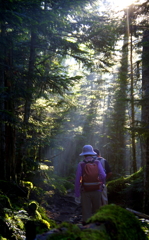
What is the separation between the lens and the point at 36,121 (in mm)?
12750

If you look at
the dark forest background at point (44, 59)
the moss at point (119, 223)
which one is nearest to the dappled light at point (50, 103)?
the dark forest background at point (44, 59)

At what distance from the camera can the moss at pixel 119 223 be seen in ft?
9.76

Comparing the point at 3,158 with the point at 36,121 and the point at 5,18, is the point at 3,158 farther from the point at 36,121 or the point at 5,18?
the point at 5,18

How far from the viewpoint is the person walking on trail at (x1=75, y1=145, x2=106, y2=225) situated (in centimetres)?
612

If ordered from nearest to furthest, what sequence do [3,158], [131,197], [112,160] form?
1. [3,158]
2. [131,197]
3. [112,160]

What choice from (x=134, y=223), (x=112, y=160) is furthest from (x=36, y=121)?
(x=112, y=160)

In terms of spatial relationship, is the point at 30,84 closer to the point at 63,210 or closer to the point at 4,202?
the point at 4,202

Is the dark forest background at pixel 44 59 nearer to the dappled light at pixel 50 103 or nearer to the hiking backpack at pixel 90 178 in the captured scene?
the dappled light at pixel 50 103

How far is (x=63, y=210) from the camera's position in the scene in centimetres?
1223

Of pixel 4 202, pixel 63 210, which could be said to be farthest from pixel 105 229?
pixel 63 210

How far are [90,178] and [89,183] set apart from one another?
14cm

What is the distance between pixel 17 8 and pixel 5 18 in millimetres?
700

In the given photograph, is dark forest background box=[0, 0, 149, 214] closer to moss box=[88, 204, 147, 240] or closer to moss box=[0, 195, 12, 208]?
moss box=[0, 195, 12, 208]

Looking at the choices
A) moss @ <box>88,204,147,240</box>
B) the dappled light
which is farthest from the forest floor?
moss @ <box>88,204,147,240</box>
